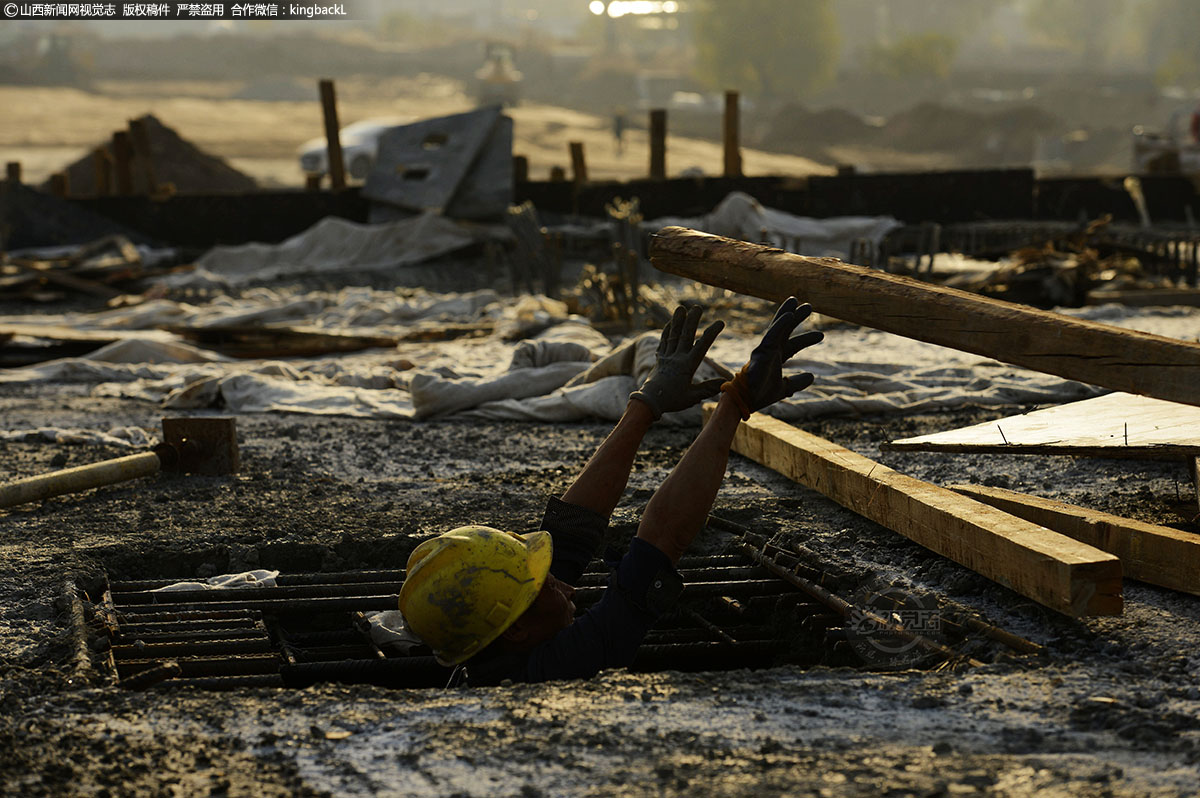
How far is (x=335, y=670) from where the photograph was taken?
387cm

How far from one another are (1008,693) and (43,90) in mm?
58299

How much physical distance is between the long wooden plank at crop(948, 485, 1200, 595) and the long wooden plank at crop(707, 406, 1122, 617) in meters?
0.23

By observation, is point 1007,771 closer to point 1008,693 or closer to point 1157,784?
point 1157,784

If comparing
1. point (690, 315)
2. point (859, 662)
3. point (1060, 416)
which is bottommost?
point (859, 662)

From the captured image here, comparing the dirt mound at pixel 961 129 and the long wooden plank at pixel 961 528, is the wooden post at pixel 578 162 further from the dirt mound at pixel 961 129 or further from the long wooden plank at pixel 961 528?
the dirt mound at pixel 961 129

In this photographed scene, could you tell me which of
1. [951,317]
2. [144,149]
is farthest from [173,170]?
[951,317]

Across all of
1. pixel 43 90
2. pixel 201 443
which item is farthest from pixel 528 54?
pixel 201 443

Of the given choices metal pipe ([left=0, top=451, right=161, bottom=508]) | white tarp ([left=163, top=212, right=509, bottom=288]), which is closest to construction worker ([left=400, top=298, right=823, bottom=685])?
metal pipe ([left=0, top=451, right=161, bottom=508])

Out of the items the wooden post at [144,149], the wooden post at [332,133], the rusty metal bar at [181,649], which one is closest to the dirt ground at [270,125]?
the wooden post at [144,149]

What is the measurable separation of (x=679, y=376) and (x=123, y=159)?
15752 mm

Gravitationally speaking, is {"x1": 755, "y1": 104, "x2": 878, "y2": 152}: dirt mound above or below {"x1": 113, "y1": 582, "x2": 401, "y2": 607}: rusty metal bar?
above

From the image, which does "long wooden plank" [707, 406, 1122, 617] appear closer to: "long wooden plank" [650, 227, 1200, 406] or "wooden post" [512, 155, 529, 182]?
"long wooden plank" [650, 227, 1200, 406]

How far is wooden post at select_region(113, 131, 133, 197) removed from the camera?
689 inches

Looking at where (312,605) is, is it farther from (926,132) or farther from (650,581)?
(926,132)
